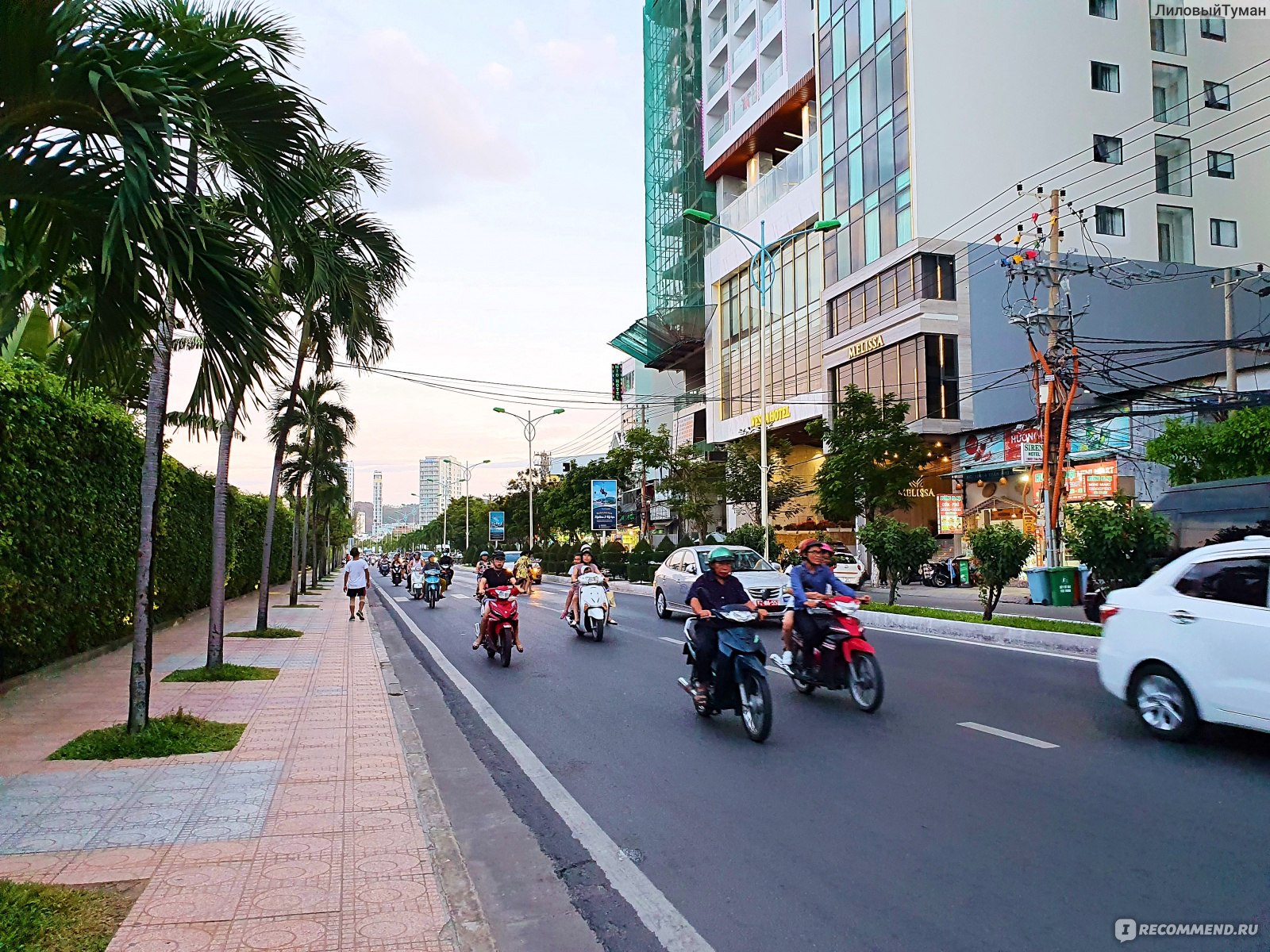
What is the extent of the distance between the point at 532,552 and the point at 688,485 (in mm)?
24777

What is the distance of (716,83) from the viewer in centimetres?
5997

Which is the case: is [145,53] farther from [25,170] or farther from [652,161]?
[652,161]

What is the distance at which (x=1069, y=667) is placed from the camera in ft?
38.2

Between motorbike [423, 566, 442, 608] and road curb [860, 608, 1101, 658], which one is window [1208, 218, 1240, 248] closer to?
road curb [860, 608, 1101, 658]

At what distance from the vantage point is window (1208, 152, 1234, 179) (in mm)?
42531

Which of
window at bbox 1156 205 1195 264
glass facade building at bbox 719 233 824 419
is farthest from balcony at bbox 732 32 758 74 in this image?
window at bbox 1156 205 1195 264

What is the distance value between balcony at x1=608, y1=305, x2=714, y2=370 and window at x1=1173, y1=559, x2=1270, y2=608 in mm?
51934

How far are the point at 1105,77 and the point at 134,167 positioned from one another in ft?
158

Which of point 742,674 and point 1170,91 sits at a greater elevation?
point 1170,91

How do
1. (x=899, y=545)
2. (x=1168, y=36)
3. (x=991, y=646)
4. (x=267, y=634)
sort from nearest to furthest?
(x=991, y=646), (x=267, y=634), (x=899, y=545), (x=1168, y=36)

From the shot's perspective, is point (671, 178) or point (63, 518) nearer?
point (63, 518)

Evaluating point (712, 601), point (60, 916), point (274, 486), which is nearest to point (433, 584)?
point (274, 486)

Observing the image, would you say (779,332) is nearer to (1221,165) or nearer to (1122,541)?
(1221,165)

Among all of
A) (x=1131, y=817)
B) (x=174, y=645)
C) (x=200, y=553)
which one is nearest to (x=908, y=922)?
(x=1131, y=817)
